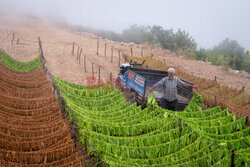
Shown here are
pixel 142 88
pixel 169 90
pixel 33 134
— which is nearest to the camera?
pixel 33 134

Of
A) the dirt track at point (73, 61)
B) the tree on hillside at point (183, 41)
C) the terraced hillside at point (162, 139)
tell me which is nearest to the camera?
the terraced hillside at point (162, 139)

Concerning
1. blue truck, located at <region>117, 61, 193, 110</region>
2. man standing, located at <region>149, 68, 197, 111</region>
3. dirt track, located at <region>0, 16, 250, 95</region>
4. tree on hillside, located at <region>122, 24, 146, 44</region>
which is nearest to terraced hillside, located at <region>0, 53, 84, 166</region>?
man standing, located at <region>149, 68, 197, 111</region>

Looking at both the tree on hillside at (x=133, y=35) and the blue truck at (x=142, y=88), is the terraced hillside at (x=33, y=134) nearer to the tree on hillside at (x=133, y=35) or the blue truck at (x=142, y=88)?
the blue truck at (x=142, y=88)

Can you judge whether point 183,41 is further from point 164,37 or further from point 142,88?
point 142,88

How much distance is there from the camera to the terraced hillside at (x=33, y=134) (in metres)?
3.23

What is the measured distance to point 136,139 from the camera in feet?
14.6

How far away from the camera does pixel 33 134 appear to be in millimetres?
4102

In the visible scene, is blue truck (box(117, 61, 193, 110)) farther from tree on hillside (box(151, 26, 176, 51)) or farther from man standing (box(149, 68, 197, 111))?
tree on hillside (box(151, 26, 176, 51))

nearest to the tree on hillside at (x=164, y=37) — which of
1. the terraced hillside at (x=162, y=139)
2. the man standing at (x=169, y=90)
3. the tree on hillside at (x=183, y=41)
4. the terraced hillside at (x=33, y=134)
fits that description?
the tree on hillside at (x=183, y=41)

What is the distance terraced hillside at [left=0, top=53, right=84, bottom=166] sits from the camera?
3.23 meters

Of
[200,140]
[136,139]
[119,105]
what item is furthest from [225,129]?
[119,105]

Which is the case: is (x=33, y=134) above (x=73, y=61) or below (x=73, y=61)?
below

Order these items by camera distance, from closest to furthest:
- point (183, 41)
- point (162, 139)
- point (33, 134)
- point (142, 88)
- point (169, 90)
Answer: point (33, 134) < point (162, 139) < point (169, 90) < point (142, 88) < point (183, 41)

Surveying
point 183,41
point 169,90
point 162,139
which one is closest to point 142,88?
point 169,90
